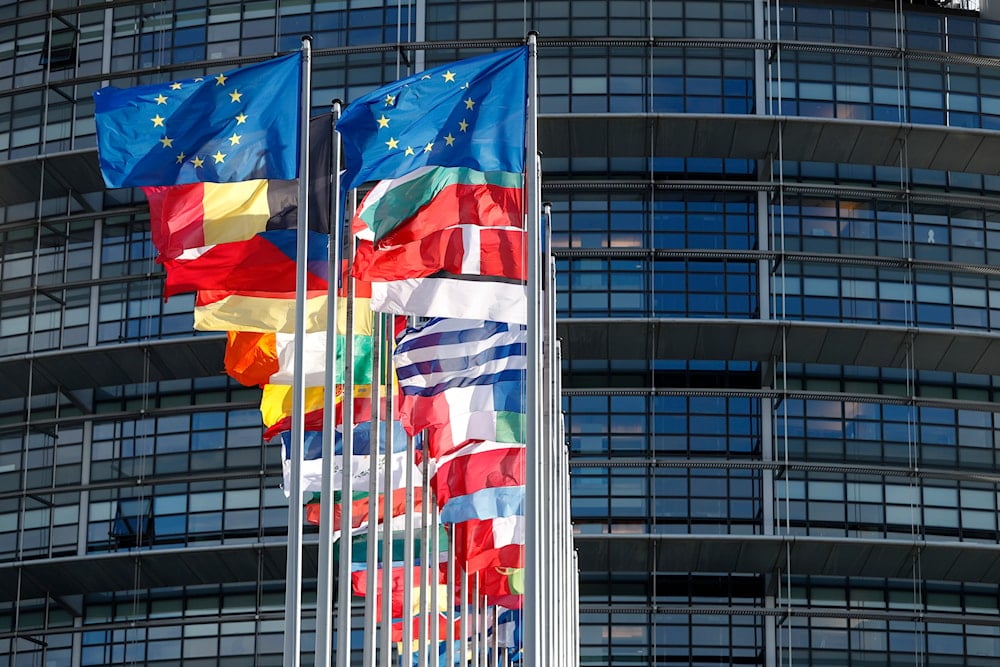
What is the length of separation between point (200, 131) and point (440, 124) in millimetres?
3031

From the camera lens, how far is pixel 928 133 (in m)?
61.9

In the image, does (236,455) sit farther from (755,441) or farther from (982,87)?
(982,87)

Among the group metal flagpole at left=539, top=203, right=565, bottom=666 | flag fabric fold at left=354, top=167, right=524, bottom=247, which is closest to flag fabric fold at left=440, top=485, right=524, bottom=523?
metal flagpole at left=539, top=203, right=565, bottom=666

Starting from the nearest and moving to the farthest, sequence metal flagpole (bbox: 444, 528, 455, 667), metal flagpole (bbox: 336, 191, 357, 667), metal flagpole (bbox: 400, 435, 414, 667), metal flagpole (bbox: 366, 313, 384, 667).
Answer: metal flagpole (bbox: 336, 191, 357, 667)
metal flagpole (bbox: 366, 313, 384, 667)
metal flagpole (bbox: 400, 435, 414, 667)
metal flagpole (bbox: 444, 528, 455, 667)

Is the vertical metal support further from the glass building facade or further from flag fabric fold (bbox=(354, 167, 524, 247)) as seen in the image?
the glass building facade

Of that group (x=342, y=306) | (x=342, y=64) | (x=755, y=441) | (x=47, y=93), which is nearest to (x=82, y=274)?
(x=47, y=93)

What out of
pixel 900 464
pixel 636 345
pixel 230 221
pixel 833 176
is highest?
pixel 833 176

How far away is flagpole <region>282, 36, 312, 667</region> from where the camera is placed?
69.4ft

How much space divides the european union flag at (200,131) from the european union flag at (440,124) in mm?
877

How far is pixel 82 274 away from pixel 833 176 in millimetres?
29028

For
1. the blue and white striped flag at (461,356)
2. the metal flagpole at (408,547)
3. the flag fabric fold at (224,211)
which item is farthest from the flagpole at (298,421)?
the metal flagpole at (408,547)

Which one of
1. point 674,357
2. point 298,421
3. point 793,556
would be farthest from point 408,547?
point 674,357

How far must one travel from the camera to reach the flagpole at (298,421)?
833 inches

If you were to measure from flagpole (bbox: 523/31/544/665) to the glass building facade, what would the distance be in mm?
37660
